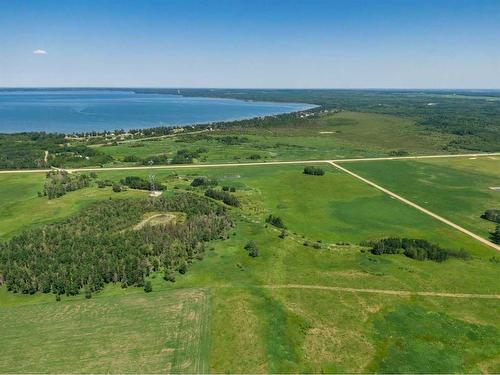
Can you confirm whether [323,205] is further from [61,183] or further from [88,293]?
[61,183]

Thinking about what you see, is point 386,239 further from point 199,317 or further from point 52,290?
point 52,290

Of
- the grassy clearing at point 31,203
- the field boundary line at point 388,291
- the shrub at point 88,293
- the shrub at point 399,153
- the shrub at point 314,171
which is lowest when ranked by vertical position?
the field boundary line at point 388,291

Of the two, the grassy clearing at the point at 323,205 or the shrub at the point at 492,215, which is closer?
the grassy clearing at the point at 323,205

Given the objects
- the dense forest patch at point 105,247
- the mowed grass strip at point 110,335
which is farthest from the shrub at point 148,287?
the dense forest patch at point 105,247

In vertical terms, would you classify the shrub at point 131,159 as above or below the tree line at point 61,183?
above

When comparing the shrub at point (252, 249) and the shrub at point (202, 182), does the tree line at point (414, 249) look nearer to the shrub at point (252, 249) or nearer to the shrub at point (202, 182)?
the shrub at point (252, 249)

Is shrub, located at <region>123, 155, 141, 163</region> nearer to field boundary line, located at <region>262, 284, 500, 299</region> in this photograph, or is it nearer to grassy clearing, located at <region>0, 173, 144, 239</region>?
grassy clearing, located at <region>0, 173, 144, 239</region>

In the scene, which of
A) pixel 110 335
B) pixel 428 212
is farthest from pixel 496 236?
pixel 110 335
